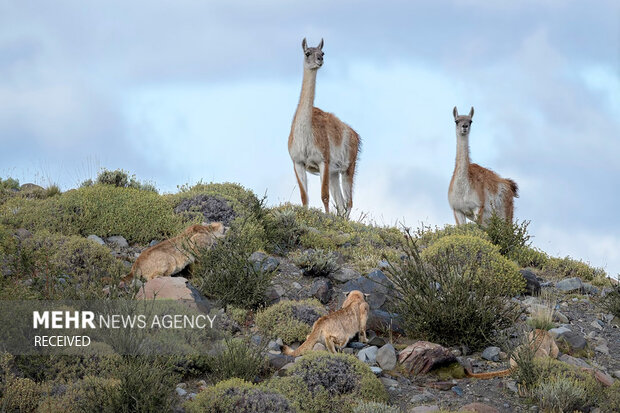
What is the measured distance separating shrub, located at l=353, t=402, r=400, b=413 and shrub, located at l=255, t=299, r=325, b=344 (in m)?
2.25

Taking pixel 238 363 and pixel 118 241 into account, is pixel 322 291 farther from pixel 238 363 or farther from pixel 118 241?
pixel 118 241

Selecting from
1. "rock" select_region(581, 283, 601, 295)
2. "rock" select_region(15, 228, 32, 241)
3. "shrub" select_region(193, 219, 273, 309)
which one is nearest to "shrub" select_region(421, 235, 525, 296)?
"rock" select_region(581, 283, 601, 295)

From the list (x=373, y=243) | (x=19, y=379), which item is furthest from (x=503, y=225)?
(x=19, y=379)

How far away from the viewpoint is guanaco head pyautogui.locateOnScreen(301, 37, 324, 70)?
18.1 meters

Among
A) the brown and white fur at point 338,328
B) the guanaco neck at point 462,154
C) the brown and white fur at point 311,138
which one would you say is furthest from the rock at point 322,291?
the guanaco neck at point 462,154

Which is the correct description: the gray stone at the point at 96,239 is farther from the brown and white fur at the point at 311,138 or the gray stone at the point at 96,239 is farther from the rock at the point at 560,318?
the rock at the point at 560,318

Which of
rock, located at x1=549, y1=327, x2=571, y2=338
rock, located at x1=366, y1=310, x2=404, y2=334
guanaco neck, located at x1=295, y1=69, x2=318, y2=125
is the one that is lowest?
rock, located at x1=549, y1=327, x2=571, y2=338

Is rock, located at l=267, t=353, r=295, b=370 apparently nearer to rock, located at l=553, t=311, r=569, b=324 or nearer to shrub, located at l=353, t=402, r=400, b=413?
shrub, located at l=353, t=402, r=400, b=413

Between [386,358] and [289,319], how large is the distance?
1.58 metres

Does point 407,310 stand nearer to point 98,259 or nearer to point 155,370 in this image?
point 155,370

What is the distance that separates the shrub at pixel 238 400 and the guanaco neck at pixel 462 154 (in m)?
12.2

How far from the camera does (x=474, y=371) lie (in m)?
9.10

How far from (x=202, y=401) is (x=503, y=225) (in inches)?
376

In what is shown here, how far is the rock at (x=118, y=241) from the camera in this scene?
43.5 ft
